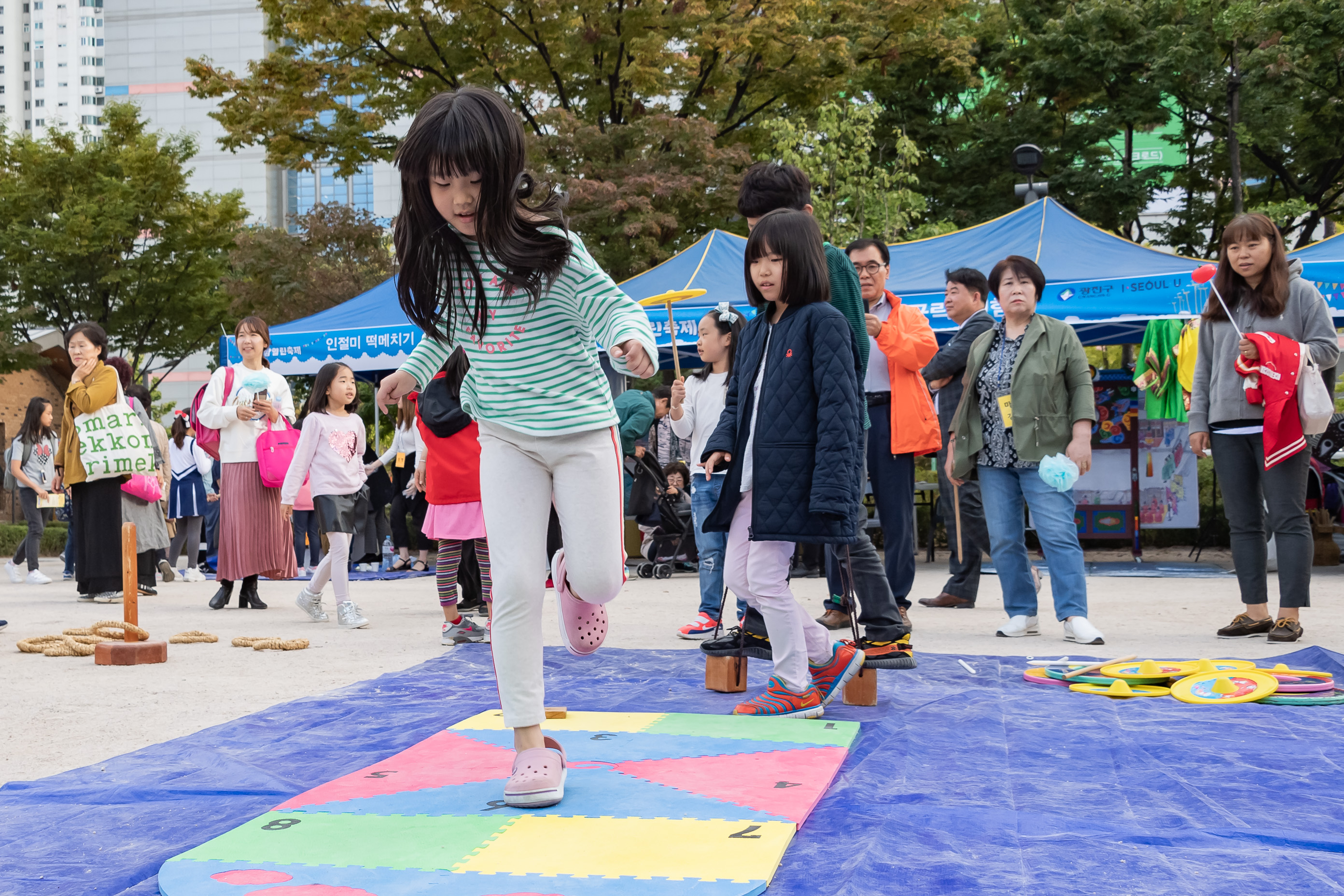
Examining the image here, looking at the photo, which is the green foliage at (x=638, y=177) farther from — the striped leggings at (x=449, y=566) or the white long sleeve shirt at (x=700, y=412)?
the striped leggings at (x=449, y=566)

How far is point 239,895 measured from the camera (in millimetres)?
2275

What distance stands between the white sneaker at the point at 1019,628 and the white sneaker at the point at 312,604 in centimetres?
422

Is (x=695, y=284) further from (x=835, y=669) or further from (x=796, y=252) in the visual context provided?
(x=835, y=669)

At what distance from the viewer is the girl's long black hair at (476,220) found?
286 centimetres

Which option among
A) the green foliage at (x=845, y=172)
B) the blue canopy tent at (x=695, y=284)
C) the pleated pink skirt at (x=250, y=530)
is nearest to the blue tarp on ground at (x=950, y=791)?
the pleated pink skirt at (x=250, y=530)

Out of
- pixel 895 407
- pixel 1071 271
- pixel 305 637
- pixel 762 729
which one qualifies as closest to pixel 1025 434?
pixel 895 407

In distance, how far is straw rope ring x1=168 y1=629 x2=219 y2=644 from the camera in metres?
6.48

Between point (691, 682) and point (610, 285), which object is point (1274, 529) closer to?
point (691, 682)

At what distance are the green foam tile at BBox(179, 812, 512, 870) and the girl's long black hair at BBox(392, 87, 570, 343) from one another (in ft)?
4.11

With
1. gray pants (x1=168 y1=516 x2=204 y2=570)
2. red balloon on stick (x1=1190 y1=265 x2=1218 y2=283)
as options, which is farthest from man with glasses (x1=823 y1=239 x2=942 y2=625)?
gray pants (x1=168 y1=516 x2=204 y2=570)

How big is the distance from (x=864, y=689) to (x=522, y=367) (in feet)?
6.27

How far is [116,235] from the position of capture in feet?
69.7

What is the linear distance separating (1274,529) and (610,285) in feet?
13.7

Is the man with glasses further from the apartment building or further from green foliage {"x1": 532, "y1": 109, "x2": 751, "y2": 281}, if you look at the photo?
the apartment building
